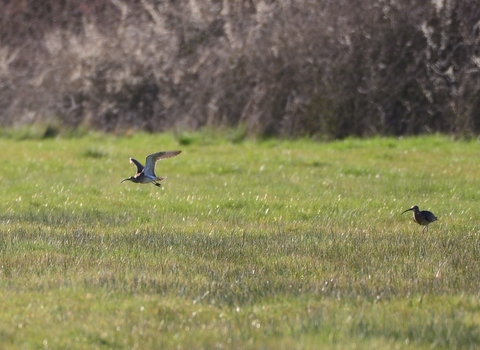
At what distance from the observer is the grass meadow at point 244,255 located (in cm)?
628

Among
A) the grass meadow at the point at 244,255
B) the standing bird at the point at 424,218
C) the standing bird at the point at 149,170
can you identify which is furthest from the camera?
the standing bird at the point at 149,170

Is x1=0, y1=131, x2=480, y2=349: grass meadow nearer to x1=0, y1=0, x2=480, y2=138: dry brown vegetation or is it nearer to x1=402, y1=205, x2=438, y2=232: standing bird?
x1=402, y1=205, x2=438, y2=232: standing bird

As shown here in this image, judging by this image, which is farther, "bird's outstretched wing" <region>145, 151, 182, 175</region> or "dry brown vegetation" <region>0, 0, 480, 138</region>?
"dry brown vegetation" <region>0, 0, 480, 138</region>

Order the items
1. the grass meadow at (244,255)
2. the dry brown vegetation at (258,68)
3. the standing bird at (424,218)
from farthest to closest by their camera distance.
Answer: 1. the dry brown vegetation at (258,68)
2. the standing bird at (424,218)
3. the grass meadow at (244,255)

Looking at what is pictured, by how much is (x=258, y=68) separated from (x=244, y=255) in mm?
15051

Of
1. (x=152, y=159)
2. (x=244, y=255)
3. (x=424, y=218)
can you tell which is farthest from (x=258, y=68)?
(x=244, y=255)

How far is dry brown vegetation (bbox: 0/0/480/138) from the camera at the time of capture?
71.8ft

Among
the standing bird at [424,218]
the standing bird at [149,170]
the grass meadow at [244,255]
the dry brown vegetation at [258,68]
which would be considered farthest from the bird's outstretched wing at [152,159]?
the dry brown vegetation at [258,68]

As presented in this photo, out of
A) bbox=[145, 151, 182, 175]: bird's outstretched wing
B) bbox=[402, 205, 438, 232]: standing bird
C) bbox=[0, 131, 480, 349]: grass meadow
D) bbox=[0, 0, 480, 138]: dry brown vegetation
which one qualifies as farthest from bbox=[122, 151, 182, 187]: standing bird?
bbox=[0, 0, 480, 138]: dry brown vegetation

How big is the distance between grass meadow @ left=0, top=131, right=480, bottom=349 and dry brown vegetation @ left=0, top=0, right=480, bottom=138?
3.75m

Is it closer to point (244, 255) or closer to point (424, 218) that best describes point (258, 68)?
point (424, 218)

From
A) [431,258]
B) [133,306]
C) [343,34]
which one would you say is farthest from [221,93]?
[133,306]

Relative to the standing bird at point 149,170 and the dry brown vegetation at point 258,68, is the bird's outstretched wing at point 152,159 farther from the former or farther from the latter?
the dry brown vegetation at point 258,68

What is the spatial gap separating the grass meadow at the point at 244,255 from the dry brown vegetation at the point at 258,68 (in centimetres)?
375
